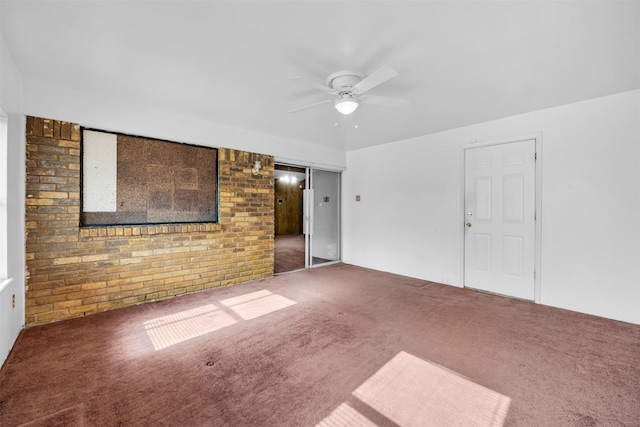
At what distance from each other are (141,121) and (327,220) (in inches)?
155

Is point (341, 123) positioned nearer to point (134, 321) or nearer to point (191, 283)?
point (191, 283)

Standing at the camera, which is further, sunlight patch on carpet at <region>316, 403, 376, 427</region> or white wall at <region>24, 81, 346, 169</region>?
white wall at <region>24, 81, 346, 169</region>

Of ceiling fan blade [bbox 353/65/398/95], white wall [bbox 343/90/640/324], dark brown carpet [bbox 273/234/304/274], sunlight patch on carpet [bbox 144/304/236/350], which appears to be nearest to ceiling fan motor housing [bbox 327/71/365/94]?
ceiling fan blade [bbox 353/65/398/95]

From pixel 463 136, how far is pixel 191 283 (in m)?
4.71

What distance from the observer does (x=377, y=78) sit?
2180 mm

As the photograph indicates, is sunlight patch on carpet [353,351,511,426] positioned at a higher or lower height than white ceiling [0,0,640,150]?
lower

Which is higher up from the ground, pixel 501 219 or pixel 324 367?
pixel 501 219

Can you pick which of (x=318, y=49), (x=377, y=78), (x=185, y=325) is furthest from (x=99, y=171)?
(x=377, y=78)

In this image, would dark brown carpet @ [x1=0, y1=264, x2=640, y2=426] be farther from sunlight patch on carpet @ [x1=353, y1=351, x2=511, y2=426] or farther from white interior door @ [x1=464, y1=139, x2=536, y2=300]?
white interior door @ [x1=464, y1=139, x2=536, y2=300]

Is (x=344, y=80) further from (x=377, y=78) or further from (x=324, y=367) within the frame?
(x=324, y=367)

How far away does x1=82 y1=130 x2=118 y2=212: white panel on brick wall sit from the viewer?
3131 millimetres

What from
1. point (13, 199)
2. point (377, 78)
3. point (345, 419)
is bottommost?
point (345, 419)

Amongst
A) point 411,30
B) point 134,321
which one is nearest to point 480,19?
point 411,30

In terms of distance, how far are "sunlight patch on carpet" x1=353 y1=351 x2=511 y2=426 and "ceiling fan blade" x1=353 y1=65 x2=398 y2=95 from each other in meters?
2.29
